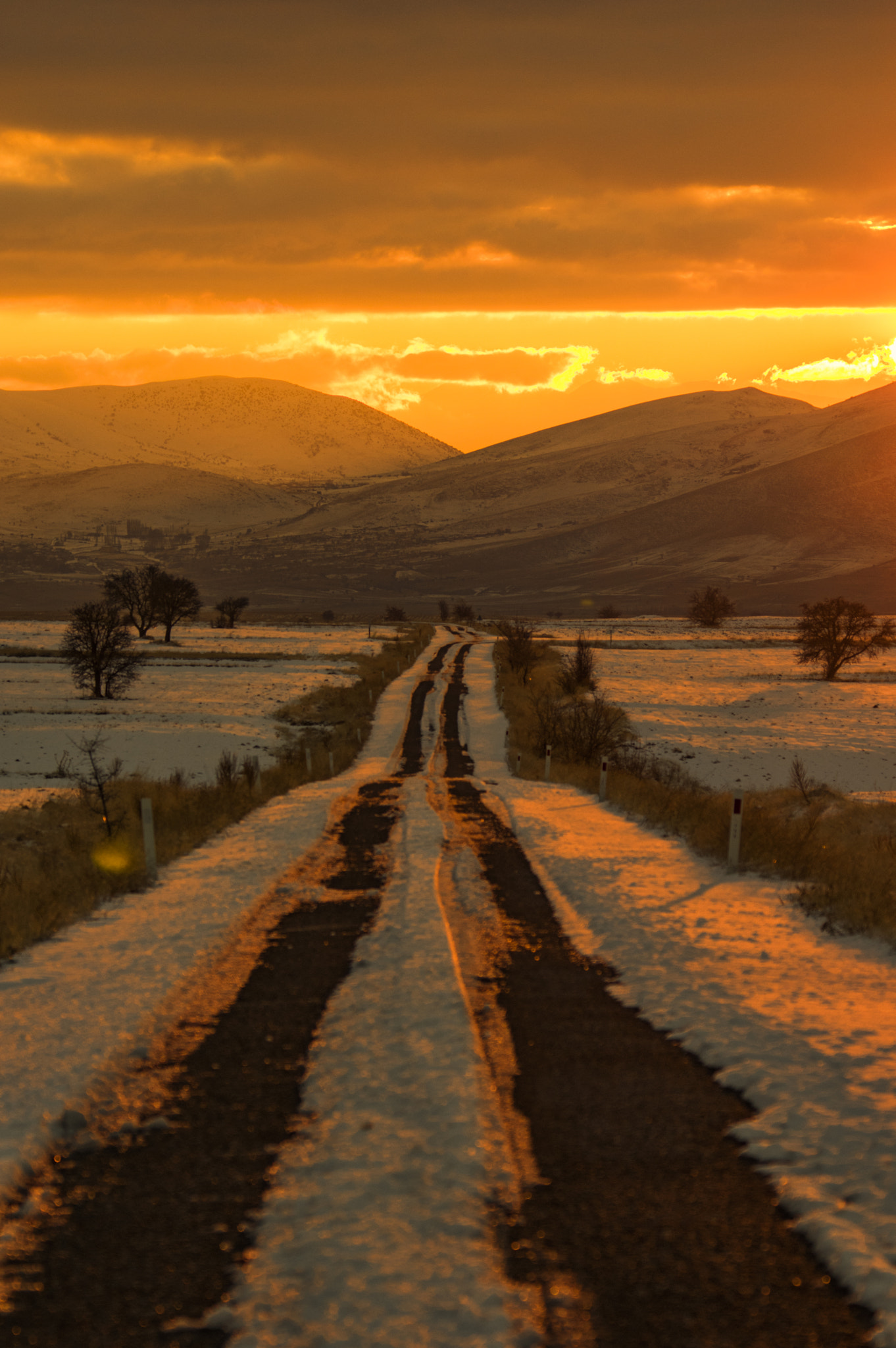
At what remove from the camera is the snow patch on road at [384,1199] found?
4.64m

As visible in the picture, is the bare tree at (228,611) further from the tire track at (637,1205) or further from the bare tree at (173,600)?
the tire track at (637,1205)

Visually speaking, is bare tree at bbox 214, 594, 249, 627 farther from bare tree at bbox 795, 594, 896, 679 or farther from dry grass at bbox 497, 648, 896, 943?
dry grass at bbox 497, 648, 896, 943

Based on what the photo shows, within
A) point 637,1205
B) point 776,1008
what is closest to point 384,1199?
point 637,1205

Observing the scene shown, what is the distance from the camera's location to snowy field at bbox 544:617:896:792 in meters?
38.3

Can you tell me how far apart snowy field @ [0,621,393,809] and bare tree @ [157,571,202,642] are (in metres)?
4.40

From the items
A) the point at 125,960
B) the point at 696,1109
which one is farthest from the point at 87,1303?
the point at 125,960

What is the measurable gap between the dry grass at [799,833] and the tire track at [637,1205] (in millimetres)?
4068

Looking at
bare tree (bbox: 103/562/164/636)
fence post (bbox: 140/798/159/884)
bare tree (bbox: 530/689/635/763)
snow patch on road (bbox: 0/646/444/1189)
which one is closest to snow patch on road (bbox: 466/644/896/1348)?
snow patch on road (bbox: 0/646/444/1189)

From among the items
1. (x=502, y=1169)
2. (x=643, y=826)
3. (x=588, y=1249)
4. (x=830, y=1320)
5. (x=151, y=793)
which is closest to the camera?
(x=830, y=1320)

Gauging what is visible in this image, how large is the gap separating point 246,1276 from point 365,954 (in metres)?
5.42

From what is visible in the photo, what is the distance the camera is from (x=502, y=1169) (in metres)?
5.96

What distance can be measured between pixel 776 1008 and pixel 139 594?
329 feet

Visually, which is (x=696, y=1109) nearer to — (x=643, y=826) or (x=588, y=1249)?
(x=588, y=1249)

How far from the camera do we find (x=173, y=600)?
101 meters
